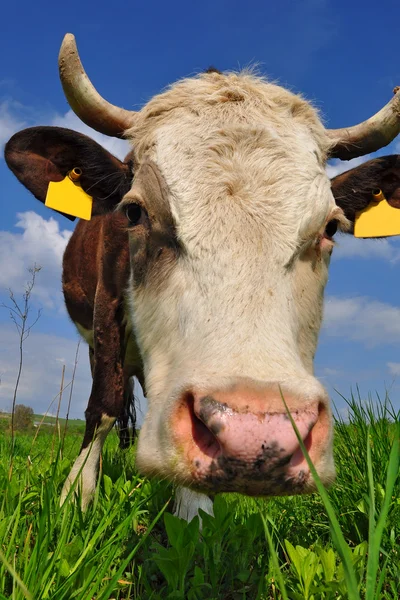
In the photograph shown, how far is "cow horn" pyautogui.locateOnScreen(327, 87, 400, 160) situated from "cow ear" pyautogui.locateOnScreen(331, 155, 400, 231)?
0.23 meters

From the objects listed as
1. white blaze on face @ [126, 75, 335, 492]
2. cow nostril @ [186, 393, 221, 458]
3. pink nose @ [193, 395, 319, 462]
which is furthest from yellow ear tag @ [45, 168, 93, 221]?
pink nose @ [193, 395, 319, 462]

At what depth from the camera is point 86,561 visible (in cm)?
205

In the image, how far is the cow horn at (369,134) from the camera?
4332mm

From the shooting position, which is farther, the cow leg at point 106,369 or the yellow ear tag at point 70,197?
the cow leg at point 106,369

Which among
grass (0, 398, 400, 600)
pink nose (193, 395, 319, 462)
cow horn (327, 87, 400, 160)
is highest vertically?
cow horn (327, 87, 400, 160)

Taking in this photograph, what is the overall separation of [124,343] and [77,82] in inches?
83.5

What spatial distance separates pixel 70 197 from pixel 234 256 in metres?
2.00

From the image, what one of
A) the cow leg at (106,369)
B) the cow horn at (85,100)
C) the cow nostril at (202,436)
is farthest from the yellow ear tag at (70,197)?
the cow nostril at (202,436)

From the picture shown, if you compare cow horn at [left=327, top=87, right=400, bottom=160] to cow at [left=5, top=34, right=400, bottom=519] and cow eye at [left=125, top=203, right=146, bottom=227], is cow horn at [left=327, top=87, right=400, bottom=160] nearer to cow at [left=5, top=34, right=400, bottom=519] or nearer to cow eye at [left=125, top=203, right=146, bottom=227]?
cow at [left=5, top=34, right=400, bottom=519]

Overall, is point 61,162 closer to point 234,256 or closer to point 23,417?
point 234,256

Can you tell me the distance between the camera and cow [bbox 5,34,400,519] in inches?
79.2

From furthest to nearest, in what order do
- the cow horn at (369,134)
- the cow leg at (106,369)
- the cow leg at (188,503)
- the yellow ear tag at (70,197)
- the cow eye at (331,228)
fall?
the cow leg at (106,369)
the cow horn at (369,134)
the yellow ear tag at (70,197)
the cow leg at (188,503)
the cow eye at (331,228)

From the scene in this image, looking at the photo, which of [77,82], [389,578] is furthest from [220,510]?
[77,82]

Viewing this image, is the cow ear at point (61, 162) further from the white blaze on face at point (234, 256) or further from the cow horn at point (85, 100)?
the white blaze on face at point (234, 256)
